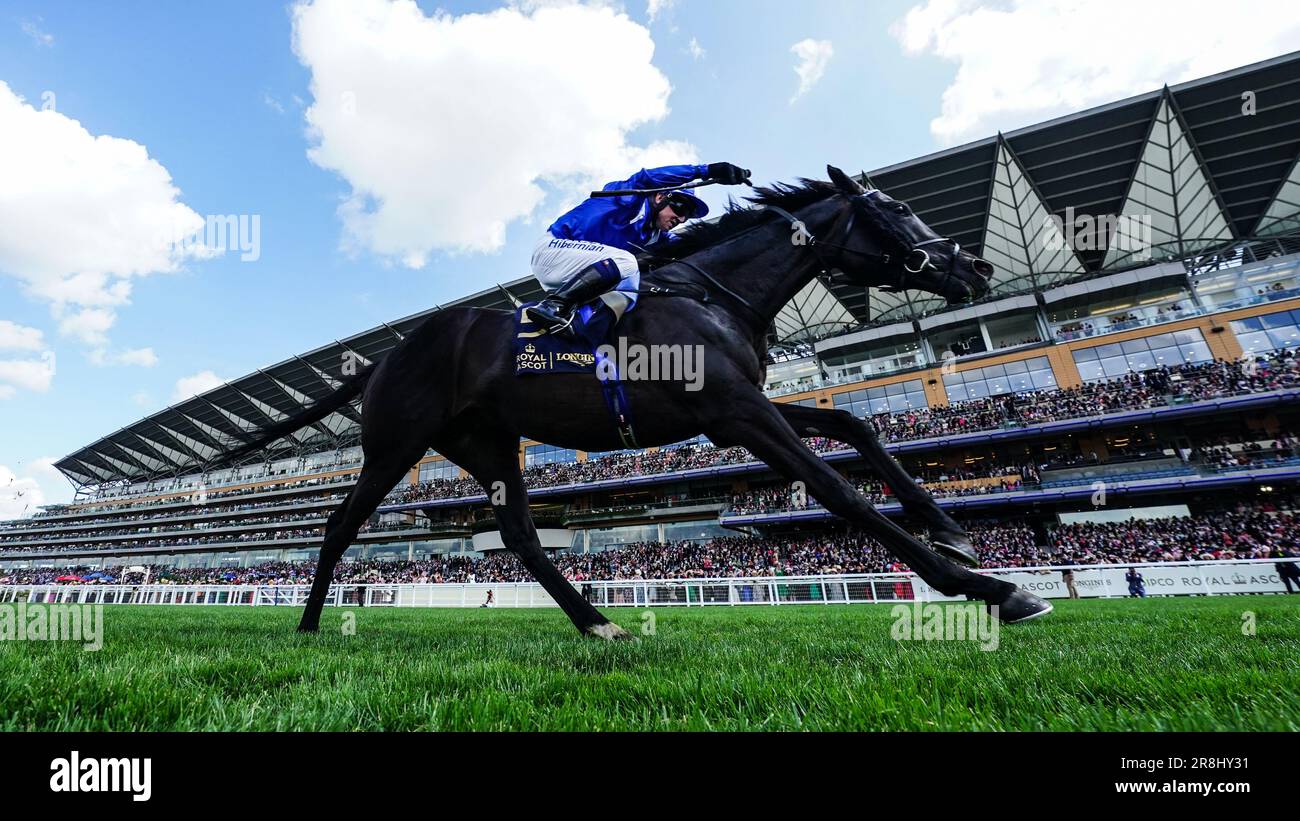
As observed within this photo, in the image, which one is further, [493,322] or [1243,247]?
[1243,247]

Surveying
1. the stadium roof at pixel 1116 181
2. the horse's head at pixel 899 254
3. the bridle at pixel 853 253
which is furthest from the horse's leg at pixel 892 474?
the stadium roof at pixel 1116 181

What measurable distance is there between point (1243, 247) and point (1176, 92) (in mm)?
14163

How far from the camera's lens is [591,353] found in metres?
3.87

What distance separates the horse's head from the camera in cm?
427

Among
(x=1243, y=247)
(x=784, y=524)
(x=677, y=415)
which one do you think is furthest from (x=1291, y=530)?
(x=677, y=415)

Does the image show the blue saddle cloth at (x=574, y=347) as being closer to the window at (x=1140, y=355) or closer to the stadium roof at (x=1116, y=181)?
the stadium roof at (x=1116, y=181)

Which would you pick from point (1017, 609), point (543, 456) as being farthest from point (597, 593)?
point (543, 456)

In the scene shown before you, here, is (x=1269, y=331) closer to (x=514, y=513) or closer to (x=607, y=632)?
(x=607, y=632)

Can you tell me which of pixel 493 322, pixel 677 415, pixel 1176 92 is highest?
pixel 1176 92

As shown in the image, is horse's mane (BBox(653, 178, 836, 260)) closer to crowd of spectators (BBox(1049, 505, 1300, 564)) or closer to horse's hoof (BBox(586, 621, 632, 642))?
horse's hoof (BBox(586, 621, 632, 642))

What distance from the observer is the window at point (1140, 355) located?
32.1m

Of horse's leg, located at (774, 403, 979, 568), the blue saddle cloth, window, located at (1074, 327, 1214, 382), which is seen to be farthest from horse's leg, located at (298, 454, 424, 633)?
window, located at (1074, 327, 1214, 382)

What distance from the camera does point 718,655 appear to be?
Result: 9.18 feet
